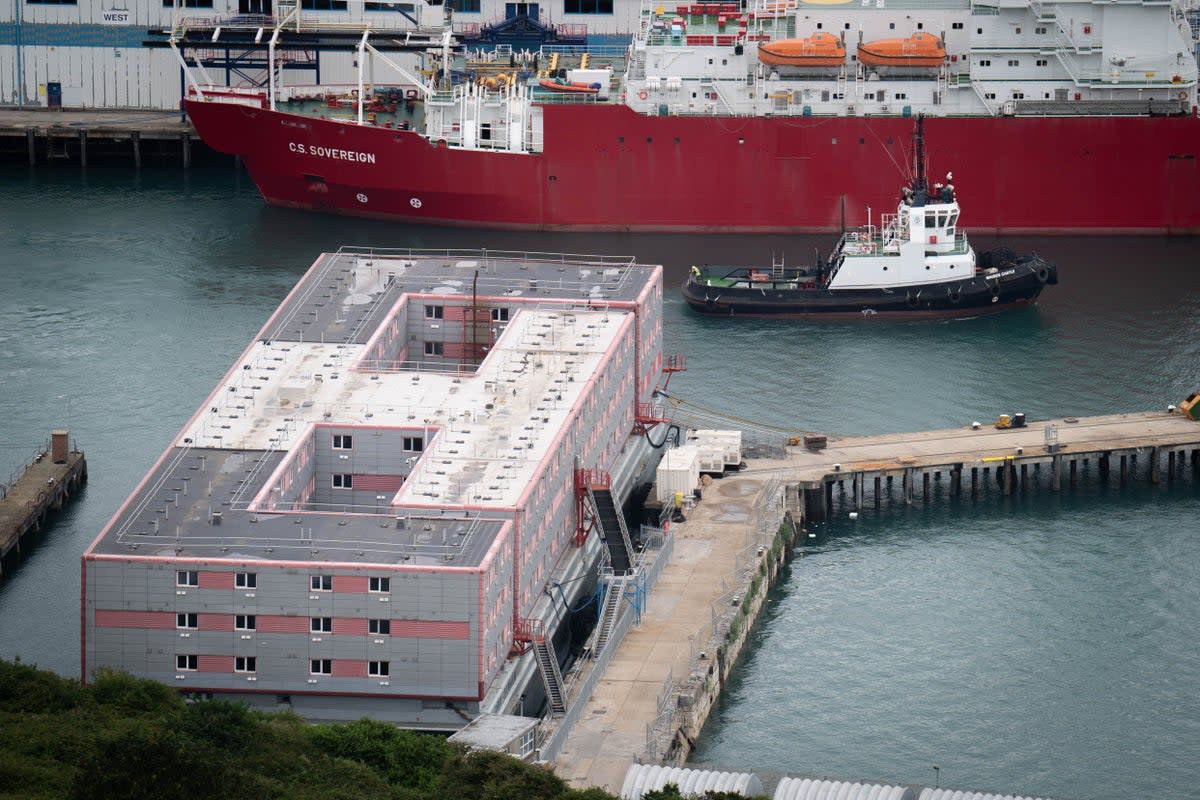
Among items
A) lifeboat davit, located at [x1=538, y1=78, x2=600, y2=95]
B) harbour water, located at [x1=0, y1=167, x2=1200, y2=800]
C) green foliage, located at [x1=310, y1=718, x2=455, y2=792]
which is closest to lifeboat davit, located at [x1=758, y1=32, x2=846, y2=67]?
lifeboat davit, located at [x1=538, y1=78, x2=600, y2=95]

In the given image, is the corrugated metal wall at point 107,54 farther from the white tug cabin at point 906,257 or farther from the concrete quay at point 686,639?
the concrete quay at point 686,639

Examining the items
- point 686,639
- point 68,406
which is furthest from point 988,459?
point 68,406

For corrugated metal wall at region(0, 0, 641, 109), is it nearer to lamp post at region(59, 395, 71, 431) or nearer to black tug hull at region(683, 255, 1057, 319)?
black tug hull at region(683, 255, 1057, 319)

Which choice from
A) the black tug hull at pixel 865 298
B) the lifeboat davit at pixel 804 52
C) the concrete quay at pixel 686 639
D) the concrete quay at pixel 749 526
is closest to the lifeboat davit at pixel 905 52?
the lifeboat davit at pixel 804 52

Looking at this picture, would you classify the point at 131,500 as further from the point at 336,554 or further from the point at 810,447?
the point at 810,447

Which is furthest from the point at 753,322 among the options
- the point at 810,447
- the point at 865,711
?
the point at 865,711

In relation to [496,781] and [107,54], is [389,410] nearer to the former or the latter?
[496,781]

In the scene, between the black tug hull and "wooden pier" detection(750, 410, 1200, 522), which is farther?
the black tug hull
